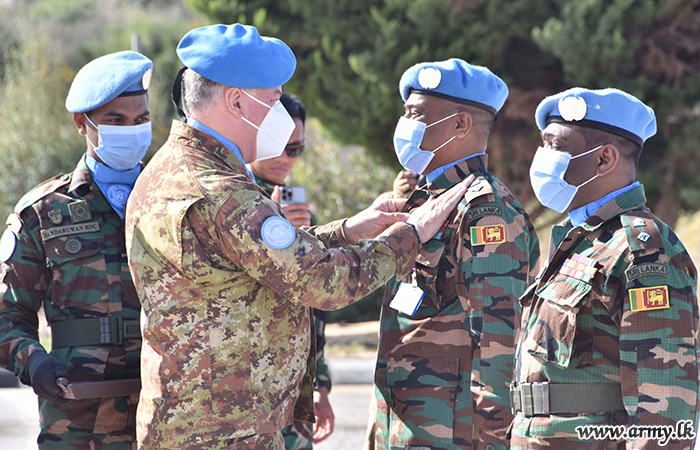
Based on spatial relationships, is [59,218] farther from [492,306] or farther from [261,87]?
[492,306]

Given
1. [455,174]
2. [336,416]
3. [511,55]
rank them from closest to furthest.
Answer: [455,174] → [336,416] → [511,55]

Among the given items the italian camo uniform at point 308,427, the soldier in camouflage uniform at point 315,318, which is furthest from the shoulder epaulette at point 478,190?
the italian camo uniform at point 308,427

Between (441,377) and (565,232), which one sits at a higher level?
(565,232)

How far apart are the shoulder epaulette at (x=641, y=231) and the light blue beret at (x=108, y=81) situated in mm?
2087

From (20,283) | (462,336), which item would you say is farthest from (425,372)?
(20,283)

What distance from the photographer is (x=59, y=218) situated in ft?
10.1

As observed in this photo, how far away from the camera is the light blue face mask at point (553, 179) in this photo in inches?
105

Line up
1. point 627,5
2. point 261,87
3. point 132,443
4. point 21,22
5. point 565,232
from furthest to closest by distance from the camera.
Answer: point 21,22, point 627,5, point 132,443, point 565,232, point 261,87

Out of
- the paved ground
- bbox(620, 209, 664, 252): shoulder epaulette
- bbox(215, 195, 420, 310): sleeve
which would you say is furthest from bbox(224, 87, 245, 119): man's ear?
the paved ground

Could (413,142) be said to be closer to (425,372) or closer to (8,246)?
(425,372)

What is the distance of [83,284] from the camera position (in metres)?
3.04

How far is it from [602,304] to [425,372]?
80 centimetres

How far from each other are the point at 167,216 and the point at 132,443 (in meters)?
1.19

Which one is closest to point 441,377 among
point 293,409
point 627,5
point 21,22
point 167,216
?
point 293,409
